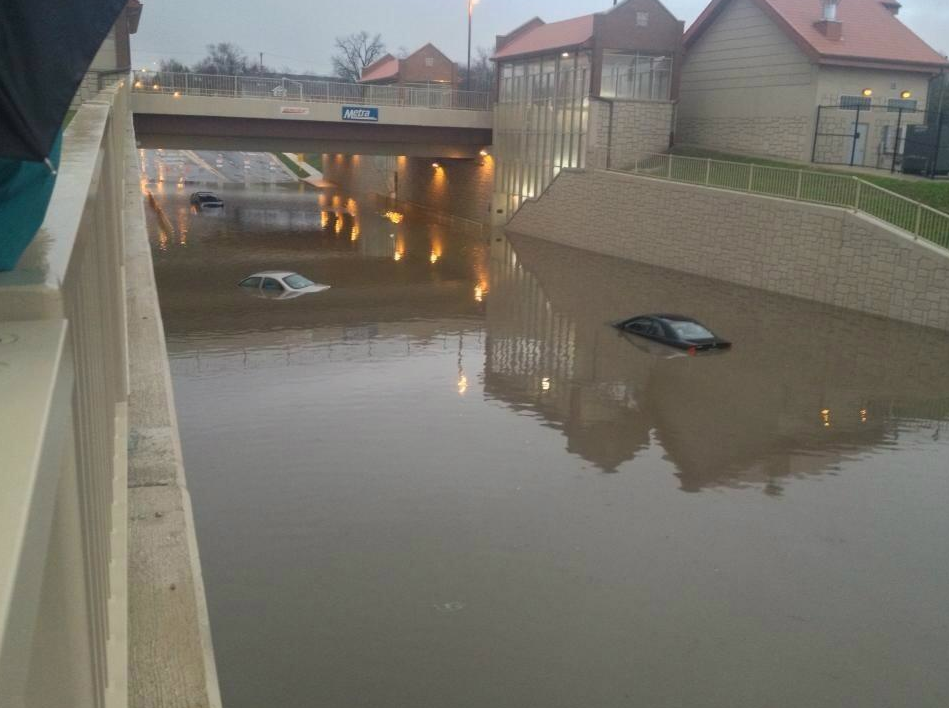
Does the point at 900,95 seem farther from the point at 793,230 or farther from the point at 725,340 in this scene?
the point at 725,340

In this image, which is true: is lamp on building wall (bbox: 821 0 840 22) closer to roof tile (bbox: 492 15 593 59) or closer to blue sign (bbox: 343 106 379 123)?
roof tile (bbox: 492 15 593 59)

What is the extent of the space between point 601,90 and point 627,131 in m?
2.12

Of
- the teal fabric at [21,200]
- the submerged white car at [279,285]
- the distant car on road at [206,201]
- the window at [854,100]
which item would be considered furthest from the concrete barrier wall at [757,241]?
the distant car on road at [206,201]

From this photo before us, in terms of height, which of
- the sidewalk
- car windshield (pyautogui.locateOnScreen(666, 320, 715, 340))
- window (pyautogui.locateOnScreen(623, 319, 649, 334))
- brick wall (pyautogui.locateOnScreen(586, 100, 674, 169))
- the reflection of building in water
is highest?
brick wall (pyautogui.locateOnScreen(586, 100, 674, 169))

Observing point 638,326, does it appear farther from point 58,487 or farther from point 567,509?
point 58,487

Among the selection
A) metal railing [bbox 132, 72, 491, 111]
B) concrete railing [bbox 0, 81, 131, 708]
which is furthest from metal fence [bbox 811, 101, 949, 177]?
concrete railing [bbox 0, 81, 131, 708]

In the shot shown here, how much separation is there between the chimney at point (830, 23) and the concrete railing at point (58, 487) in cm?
3744

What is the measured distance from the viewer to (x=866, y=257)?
26.2 meters

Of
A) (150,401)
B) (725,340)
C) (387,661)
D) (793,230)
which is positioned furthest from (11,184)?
(793,230)

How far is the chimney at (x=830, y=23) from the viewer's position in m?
35.8

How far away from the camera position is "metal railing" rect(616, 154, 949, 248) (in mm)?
25233

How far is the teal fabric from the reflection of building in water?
1263 centimetres

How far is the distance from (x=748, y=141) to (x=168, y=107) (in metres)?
25.0

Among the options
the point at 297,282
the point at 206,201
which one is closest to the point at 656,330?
the point at 297,282
